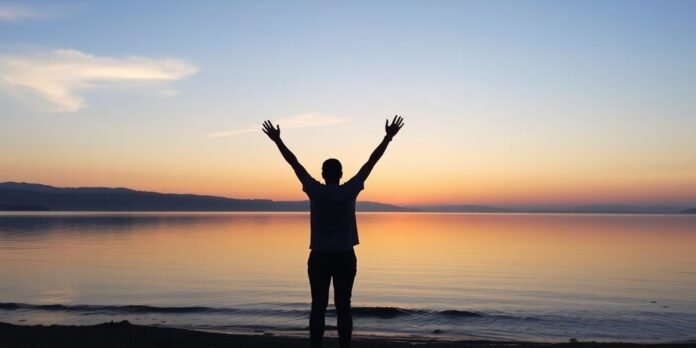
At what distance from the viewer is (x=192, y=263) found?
42000 mm

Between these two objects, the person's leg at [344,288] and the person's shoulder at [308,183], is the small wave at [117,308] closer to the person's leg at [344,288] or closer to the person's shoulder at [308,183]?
the person's leg at [344,288]

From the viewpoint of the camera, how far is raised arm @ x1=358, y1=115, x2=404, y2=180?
6.81m

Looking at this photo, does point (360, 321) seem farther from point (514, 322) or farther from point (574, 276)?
point (574, 276)

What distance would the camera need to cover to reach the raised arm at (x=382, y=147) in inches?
268

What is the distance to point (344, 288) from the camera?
683 cm

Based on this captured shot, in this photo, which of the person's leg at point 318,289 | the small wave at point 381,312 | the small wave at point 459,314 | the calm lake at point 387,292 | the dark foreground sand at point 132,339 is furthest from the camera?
the small wave at point 459,314

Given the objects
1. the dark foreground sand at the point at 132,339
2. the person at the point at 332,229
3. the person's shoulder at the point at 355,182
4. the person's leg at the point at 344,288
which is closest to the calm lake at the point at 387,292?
the dark foreground sand at the point at 132,339

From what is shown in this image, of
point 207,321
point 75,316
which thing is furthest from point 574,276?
point 75,316

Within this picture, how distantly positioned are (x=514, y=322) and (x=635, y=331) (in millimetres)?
3942

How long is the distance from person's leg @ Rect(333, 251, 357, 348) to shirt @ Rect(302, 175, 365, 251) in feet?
0.50

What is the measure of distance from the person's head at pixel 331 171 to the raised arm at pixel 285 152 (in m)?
0.26

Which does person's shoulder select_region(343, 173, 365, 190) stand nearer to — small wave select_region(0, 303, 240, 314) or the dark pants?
the dark pants

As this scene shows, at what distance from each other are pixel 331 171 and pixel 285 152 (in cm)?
56

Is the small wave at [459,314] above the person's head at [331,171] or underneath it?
underneath
